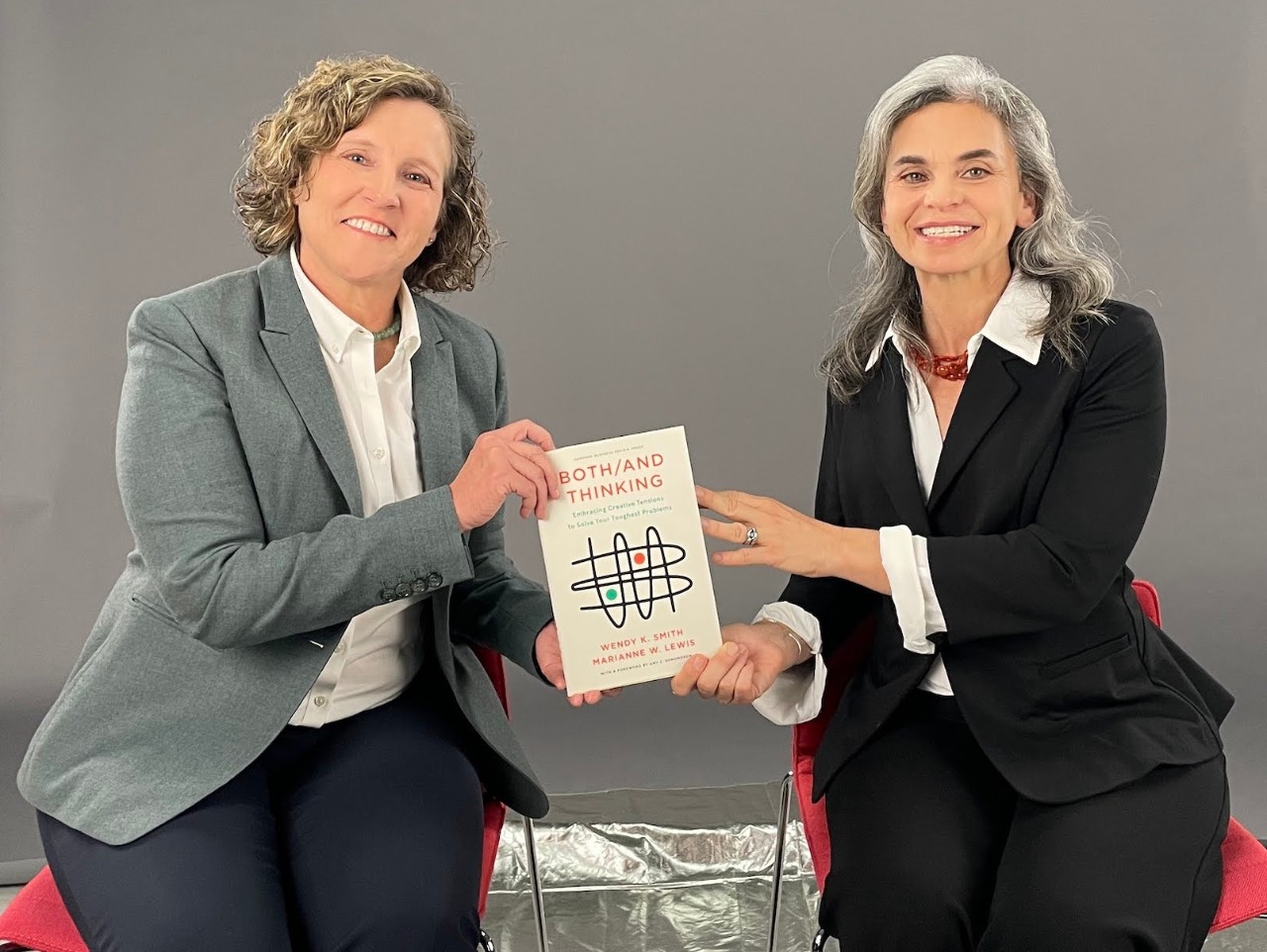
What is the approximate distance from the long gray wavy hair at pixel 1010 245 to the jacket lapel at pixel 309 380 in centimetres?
96

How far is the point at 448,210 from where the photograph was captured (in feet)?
9.41

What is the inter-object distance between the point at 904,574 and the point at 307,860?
108cm

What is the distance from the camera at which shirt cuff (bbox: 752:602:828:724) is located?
2678 mm

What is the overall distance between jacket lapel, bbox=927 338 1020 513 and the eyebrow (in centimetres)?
34

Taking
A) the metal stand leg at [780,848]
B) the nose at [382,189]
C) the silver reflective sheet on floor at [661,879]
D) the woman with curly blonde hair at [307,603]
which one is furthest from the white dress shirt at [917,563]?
the silver reflective sheet on floor at [661,879]

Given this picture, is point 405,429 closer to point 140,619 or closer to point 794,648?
point 140,619

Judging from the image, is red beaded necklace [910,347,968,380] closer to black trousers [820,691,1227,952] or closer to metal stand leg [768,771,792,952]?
black trousers [820,691,1227,952]

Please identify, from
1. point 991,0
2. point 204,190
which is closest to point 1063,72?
point 991,0

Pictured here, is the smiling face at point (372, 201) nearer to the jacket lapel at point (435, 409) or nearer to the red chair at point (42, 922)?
the jacket lapel at point (435, 409)

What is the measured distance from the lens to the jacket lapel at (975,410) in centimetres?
255

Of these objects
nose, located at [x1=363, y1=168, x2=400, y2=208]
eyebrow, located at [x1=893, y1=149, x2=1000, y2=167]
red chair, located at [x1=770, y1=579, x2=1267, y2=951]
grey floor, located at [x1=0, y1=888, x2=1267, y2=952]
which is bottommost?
grey floor, located at [x1=0, y1=888, x2=1267, y2=952]

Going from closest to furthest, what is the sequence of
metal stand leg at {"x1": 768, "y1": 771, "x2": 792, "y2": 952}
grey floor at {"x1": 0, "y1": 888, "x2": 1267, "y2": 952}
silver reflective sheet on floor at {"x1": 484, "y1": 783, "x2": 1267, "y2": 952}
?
metal stand leg at {"x1": 768, "y1": 771, "x2": 792, "y2": 952}
grey floor at {"x1": 0, "y1": 888, "x2": 1267, "y2": 952}
silver reflective sheet on floor at {"x1": 484, "y1": 783, "x2": 1267, "y2": 952}

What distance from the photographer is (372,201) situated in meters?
2.51

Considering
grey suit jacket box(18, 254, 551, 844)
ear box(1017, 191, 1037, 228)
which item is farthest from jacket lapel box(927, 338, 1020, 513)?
grey suit jacket box(18, 254, 551, 844)
